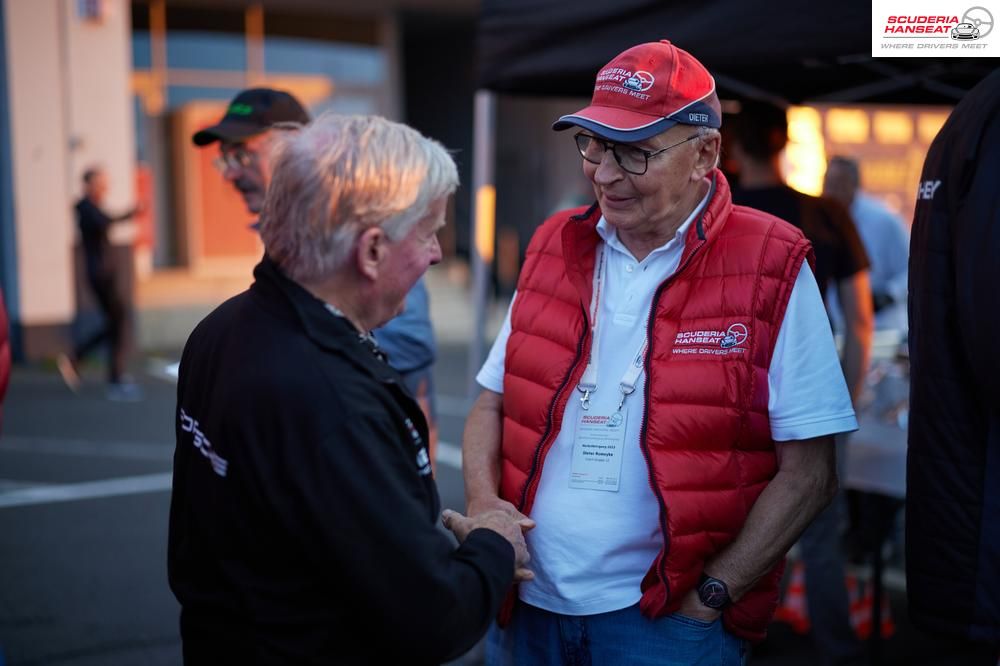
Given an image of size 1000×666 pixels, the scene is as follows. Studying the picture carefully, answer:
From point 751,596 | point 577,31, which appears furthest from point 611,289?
point 577,31

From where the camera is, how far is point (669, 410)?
2049 millimetres

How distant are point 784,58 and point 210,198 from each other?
14.2 meters

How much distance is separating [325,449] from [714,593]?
91 cm

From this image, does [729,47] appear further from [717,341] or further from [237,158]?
[237,158]

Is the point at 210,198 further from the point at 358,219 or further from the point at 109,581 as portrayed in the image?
the point at 358,219

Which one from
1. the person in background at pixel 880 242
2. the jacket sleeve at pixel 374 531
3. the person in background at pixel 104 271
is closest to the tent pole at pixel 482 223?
the person in background at pixel 880 242

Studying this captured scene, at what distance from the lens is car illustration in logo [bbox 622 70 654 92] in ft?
6.92

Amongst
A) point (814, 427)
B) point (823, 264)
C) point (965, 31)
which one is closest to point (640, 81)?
point (814, 427)

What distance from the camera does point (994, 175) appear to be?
1.94 metres

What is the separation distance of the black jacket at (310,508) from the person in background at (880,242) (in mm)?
4559

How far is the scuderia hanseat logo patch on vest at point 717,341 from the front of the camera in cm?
206

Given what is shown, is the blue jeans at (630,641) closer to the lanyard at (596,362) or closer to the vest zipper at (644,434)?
the vest zipper at (644,434)

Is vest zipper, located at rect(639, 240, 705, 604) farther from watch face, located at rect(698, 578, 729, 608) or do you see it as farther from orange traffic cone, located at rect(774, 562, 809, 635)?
orange traffic cone, located at rect(774, 562, 809, 635)

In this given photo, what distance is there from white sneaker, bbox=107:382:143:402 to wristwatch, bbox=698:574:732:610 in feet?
27.7
